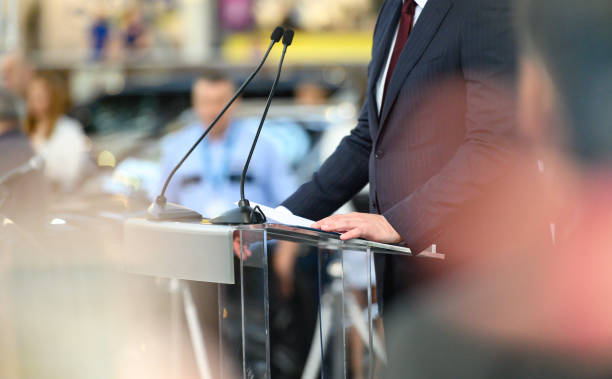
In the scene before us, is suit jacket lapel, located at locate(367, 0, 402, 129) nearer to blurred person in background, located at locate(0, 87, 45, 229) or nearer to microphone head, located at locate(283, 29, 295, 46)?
microphone head, located at locate(283, 29, 295, 46)

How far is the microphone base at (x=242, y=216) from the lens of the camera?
5.32 ft

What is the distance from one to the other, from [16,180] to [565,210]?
190 centimetres

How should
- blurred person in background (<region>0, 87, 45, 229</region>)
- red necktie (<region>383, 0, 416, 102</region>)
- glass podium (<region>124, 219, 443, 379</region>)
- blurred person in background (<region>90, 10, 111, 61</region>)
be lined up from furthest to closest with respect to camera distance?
blurred person in background (<region>90, 10, 111, 61</region>)
blurred person in background (<region>0, 87, 45, 229</region>)
red necktie (<region>383, 0, 416, 102</region>)
glass podium (<region>124, 219, 443, 379</region>)

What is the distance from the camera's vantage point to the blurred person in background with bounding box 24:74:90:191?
17.1 ft

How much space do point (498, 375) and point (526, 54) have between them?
59 cm

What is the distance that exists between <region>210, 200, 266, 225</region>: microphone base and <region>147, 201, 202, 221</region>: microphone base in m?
0.09

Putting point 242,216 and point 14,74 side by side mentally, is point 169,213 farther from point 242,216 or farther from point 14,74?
point 14,74

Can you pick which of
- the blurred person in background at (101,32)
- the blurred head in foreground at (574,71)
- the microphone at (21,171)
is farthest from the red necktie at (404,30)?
the blurred person in background at (101,32)

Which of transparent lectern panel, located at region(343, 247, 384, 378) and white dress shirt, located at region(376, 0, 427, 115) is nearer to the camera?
transparent lectern panel, located at region(343, 247, 384, 378)

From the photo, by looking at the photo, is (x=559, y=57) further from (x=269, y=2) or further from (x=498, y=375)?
(x=269, y=2)

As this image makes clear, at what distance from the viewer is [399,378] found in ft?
5.64

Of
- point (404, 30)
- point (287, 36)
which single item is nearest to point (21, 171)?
point (287, 36)

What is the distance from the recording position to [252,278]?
1.63m

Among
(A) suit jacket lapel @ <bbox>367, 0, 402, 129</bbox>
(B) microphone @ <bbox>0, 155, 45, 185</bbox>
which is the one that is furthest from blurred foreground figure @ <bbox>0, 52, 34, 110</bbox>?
(A) suit jacket lapel @ <bbox>367, 0, 402, 129</bbox>
